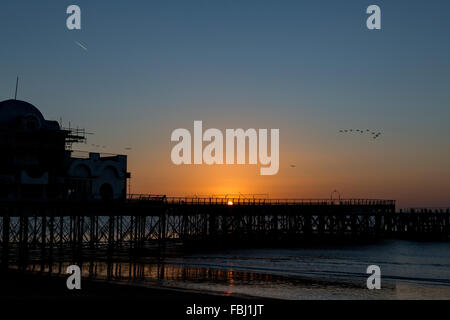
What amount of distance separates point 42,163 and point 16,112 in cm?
512

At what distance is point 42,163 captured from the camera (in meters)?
52.1

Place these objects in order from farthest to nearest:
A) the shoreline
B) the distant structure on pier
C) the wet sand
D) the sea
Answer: the distant structure on pier → the sea → the shoreline → the wet sand

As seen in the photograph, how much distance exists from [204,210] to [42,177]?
95.5ft

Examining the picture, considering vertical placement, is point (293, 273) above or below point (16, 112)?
below

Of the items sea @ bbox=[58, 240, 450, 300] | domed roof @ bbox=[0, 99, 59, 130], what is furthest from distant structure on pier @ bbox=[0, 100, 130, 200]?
sea @ bbox=[58, 240, 450, 300]

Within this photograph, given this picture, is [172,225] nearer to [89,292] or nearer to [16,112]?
[16,112]

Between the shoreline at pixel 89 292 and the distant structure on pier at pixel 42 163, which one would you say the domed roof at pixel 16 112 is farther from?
the shoreline at pixel 89 292

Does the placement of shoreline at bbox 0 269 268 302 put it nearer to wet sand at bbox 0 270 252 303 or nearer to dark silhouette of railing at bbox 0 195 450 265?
wet sand at bbox 0 270 252 303

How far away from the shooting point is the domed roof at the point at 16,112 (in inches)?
2003

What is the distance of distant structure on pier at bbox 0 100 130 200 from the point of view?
4966cm

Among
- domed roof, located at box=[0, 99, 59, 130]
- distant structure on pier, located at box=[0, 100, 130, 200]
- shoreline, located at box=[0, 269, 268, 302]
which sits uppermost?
domed roof, located at box=[0, 99, 59, 130]

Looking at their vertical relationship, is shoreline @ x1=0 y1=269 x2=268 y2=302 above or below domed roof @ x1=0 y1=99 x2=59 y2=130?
below

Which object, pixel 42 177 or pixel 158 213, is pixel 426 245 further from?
pixel 42 177

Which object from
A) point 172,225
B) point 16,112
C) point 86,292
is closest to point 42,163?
point 16,112
